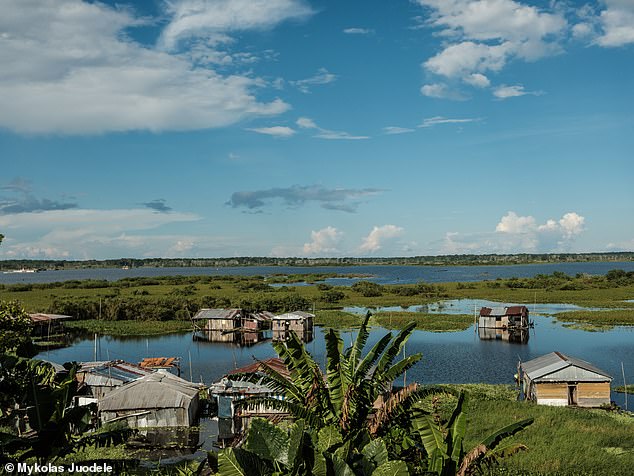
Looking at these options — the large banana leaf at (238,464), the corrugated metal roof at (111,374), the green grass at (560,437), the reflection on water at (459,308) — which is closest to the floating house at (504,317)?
the reflection on water at (459,308)

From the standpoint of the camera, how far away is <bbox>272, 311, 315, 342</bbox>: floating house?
2414 inches

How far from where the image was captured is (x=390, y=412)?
11.7 metres

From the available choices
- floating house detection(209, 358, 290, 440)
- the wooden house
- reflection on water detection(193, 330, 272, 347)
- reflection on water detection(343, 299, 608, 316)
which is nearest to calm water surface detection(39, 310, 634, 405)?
reflection on water detection(193, 330, 272, 347)

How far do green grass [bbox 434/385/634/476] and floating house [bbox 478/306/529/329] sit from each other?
1282 inches

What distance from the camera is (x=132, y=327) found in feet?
218

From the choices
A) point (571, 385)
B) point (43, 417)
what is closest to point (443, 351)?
point (571, 385)

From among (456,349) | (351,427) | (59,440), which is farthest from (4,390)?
(456,349)

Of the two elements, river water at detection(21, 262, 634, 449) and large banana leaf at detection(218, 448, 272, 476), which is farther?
river water at detection(21, 262, 634, 449)

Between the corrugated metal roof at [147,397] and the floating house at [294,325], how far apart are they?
107ft

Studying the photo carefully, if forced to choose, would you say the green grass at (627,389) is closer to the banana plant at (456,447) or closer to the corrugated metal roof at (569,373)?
the corrugated metal roof at (569,373)

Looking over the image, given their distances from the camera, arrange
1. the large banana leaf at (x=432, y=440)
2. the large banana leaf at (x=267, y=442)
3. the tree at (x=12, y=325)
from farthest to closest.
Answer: the tree at (x=12, y=325) → the large banana leaf at (x=432, y=440) → the large banana leaf at (x=267, y=442)

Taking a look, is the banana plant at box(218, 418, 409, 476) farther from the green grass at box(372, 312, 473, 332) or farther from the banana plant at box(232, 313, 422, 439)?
the green grass at box(372, 312, 473, 332)

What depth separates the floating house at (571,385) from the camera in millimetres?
30688

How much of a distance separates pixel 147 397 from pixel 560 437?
19.1 metres
